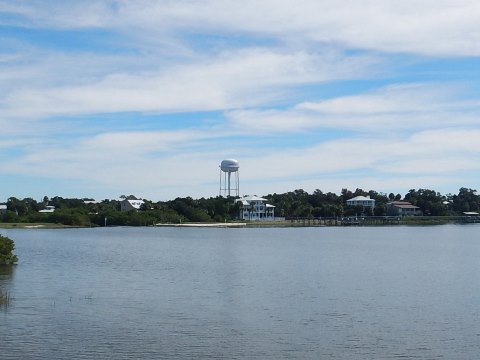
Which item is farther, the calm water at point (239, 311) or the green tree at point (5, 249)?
the green tree at point (5, 249)

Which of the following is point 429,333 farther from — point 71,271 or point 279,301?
point 71,271

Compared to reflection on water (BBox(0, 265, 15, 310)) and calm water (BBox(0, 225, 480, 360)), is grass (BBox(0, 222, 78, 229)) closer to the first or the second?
calm water (BBox(0, 225, 480, 360))

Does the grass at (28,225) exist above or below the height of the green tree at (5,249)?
above

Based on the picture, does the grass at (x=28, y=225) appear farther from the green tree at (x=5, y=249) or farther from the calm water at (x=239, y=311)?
the green tree at (x=5, y=249)

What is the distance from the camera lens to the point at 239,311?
121 feet

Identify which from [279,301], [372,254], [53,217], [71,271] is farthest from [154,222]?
[279,301]

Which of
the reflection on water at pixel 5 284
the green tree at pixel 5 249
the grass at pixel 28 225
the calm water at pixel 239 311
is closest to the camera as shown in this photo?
the calm water at pixel 239 311

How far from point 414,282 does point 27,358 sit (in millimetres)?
32831

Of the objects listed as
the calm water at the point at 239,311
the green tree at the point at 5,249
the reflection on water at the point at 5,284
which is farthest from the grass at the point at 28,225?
the reflection on water at the point at 5,284

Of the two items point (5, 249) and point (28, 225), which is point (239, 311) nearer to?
point (5, 249)

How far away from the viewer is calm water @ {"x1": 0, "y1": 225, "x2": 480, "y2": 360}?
2814cm

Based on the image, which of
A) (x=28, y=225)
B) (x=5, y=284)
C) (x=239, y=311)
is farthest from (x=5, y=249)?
(x=28, y=225)

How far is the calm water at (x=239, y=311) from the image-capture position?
2814cm

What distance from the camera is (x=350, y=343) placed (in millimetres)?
29359
